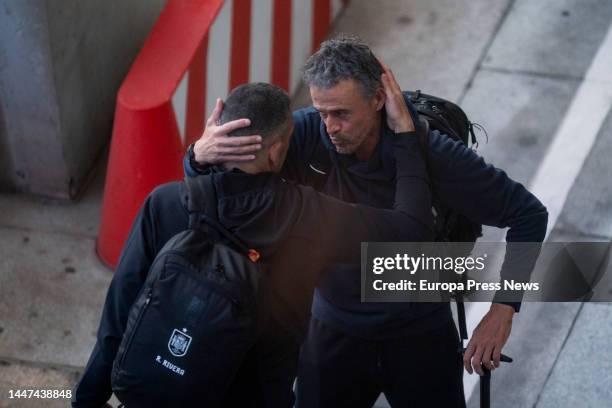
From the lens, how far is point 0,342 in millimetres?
5043

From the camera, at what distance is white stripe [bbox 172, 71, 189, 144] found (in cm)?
522

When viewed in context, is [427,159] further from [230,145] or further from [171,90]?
[171,90]

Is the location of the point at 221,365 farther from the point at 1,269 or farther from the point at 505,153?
the point at 505,153

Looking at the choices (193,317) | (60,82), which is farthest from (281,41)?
(193,317)

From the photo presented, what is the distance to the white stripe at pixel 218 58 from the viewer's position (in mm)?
5496

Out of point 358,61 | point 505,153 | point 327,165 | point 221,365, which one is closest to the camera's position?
point 221,365

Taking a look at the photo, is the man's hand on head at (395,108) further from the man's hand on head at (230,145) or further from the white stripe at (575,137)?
the white stripe at (575,137)

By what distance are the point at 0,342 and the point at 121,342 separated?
81.2 inches

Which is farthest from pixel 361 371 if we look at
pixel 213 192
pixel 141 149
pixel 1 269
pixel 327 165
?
pixel 1 269

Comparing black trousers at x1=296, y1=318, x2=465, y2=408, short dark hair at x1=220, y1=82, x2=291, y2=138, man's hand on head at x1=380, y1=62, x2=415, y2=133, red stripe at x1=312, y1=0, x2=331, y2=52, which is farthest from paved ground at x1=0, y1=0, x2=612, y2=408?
short dark hair at x1=220, y1=82, x2=291, y2=138

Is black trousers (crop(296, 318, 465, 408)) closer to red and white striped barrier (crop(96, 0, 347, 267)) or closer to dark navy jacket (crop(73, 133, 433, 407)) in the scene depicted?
dark navy jacket (crop(73, 133, 433, 407))

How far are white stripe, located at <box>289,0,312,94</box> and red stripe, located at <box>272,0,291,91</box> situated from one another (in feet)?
0.18

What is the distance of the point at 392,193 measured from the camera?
3.49 meters
